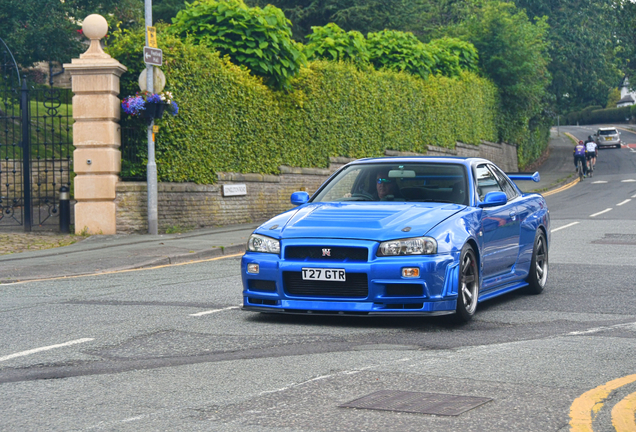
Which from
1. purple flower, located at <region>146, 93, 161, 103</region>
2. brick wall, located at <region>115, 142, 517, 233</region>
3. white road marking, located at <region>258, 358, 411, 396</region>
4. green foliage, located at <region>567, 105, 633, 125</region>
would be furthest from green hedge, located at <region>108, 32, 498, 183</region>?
green foliage, located at <region>567, 105, 633, 125</region>

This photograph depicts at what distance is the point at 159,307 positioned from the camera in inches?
363

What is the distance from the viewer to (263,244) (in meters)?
7.99

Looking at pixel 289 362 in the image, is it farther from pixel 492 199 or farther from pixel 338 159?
pixel 338 159

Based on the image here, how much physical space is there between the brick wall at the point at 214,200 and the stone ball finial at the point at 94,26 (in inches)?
122

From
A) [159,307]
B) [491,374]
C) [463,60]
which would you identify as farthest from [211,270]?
[463,60]

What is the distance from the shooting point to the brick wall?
59.1 ft

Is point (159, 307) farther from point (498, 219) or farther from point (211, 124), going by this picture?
point (211, 124)

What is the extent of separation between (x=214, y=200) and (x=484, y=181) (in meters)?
12.0

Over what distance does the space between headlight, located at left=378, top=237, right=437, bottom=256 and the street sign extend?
11.1 meters

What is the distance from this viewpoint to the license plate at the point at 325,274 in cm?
758

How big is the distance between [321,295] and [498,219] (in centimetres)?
240

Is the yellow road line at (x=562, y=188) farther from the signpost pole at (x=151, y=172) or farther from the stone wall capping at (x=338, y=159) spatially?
the signpost pole at (x=151, y=172)

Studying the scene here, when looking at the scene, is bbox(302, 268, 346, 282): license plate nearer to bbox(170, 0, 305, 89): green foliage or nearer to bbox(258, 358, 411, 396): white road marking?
bbox(258, 358, 411, 396): white road marking

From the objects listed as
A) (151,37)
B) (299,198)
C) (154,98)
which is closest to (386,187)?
(299,198)
